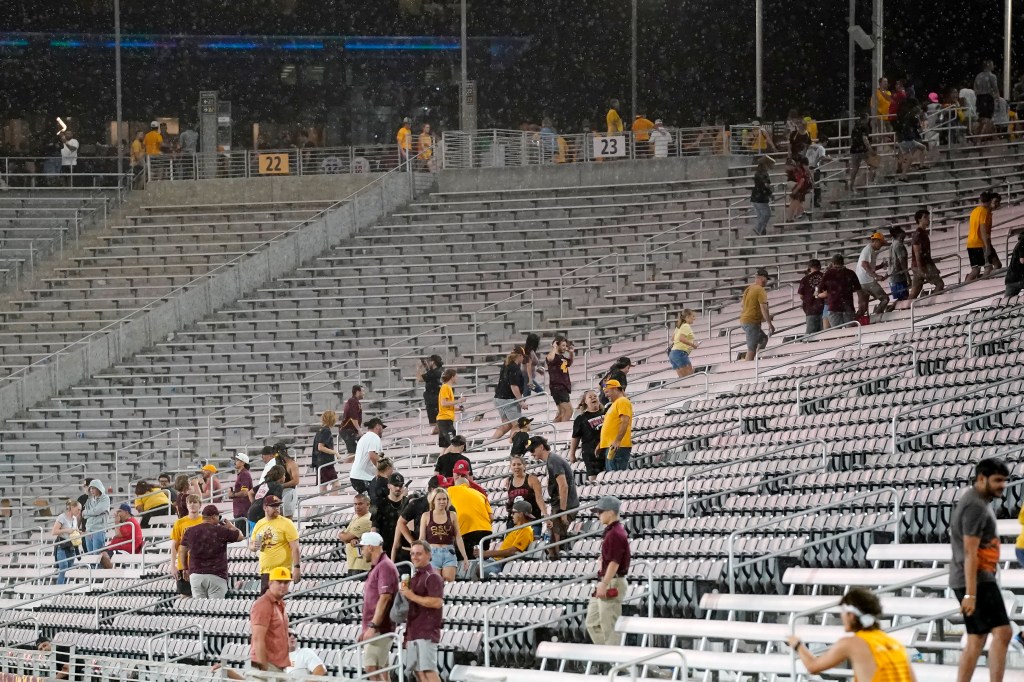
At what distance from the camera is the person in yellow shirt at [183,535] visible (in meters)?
16.5

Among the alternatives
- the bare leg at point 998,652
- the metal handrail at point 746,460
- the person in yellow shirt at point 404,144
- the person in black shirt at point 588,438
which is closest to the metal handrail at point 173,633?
the person in black shirt at point 588,438

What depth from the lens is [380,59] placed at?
41.1 m

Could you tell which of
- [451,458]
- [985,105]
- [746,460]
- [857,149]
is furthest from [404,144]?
[746,460]

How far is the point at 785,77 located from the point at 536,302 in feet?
43.3

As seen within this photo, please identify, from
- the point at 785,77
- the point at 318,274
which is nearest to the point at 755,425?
the point at 318,274

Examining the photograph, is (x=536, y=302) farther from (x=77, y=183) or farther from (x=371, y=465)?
(x=77, y=183)

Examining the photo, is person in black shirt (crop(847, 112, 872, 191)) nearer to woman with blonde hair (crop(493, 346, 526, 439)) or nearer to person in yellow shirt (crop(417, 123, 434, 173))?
person in yellow shirt (crop(417, 123, 434, 173))

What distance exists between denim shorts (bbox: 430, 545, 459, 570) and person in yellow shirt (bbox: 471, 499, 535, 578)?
0.43 m

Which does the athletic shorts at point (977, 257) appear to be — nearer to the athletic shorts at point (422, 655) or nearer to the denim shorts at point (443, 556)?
the denim shorts at point (443, 556)

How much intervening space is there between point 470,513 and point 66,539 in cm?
851

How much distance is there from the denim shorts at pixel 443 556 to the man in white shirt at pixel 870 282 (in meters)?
9.13

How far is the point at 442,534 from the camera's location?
14.1 metres

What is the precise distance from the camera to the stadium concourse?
1278 centimetres

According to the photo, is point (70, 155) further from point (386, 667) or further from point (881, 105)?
point (386, 667)
